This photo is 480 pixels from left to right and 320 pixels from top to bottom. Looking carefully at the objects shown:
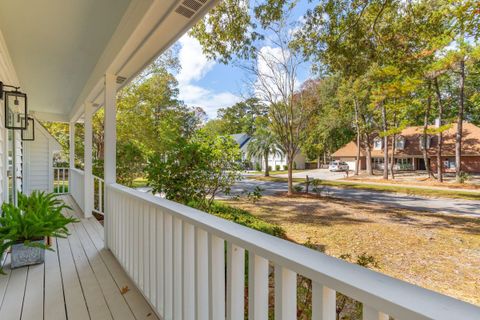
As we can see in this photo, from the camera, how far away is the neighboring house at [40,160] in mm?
7352

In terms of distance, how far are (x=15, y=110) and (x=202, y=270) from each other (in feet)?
11.8

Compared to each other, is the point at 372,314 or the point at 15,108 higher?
the point at 15,108

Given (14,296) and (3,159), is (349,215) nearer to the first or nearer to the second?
(14,296)

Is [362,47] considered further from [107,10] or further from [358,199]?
[358,199]

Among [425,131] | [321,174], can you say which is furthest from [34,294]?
[321,174]

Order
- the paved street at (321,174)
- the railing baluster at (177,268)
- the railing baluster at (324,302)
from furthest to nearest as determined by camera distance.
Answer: the paved street at (321,174) < the railing baluster at (177,268) < the railing baluster at (324,302)

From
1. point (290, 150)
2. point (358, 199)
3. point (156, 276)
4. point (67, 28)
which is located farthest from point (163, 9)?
point (358, 199)

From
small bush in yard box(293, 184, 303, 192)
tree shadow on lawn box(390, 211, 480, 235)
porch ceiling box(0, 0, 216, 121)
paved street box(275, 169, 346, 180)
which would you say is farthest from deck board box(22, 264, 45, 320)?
small bush in yard box(293, 184, 303, 192)

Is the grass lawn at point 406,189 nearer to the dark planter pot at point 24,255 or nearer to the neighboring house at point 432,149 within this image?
the neighboring house at point 432,149

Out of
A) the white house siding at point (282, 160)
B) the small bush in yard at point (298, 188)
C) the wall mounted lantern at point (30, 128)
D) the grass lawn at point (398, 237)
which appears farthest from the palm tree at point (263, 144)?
the wall mounted lantern at point (30, 128)

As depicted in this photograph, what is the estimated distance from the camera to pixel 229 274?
111 cm

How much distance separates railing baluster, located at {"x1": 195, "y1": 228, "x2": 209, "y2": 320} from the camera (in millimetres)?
1321

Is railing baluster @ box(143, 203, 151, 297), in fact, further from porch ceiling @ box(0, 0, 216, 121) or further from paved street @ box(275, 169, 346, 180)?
paved street @ box(275, 169, 346, 180)

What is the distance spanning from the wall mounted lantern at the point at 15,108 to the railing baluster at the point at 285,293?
11.1ft
